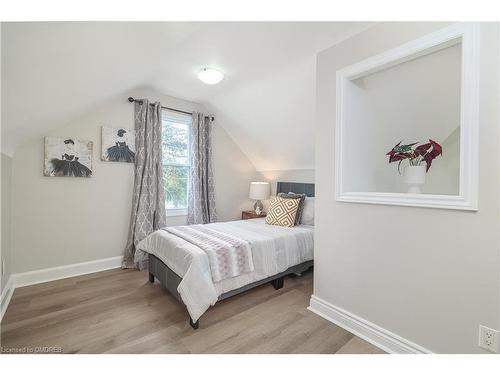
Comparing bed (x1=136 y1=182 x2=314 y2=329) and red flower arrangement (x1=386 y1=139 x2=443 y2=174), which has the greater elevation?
red flower arrangement (x1=386 y1=139 x2=443 y2=174)

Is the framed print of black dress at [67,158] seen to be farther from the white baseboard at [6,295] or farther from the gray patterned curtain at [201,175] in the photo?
the gray patterned curtain at [201,175]

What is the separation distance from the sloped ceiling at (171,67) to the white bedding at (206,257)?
56.3 inches

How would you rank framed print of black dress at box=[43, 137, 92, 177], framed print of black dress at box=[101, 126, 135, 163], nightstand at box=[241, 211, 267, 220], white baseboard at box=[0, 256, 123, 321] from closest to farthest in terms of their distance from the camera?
white baseboard at box=[0, 256, 123, 321], framed print of black dress at box=[43, 137, 92, 177], framed print of black dress at box=[101, 126, 135, 163], nightstand at box=[241, 211, 267, 220]

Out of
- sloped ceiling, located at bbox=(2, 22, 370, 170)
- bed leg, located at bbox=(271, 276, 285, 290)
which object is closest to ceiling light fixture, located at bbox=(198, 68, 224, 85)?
sloped ceiling, located at bbox=(2, 22, 370, 170)

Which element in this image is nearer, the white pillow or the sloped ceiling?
the sloped ceiling

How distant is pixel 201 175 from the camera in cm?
372

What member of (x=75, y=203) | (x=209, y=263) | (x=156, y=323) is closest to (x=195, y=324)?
(x=156, y=323)

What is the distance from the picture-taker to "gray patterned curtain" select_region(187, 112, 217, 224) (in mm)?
3648

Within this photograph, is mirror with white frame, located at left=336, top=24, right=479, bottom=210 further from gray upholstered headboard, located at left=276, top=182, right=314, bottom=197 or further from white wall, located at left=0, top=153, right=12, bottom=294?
white wall, located at left=0, top=153, right=12, bottom=294

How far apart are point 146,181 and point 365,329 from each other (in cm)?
294

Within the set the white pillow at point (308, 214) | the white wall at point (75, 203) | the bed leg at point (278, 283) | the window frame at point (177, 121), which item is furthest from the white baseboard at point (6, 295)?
the white pillow at point (308, 214)

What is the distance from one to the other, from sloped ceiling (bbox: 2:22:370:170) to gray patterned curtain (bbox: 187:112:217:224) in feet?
1.51

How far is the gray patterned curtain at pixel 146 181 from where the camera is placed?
3.06m
